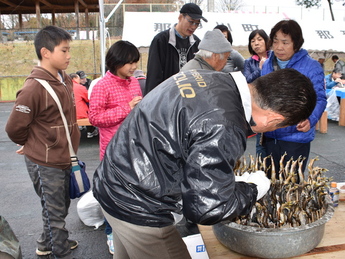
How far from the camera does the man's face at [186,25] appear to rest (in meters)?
2.94

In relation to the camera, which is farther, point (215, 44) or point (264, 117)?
point (215, 44)

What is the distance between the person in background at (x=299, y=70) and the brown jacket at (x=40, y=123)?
1.49 m

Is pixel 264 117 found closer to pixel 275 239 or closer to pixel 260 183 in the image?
pixel 260 183

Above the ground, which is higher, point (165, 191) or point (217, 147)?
point (217, 147)

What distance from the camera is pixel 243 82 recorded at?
1157 millimetres

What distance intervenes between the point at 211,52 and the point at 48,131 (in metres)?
1.35

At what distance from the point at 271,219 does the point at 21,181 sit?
3.80 m

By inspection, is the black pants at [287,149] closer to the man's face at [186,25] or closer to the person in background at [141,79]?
the man's face at [186,25]

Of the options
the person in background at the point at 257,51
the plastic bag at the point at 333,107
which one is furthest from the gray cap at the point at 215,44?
the plastic bag at the point at 333,107

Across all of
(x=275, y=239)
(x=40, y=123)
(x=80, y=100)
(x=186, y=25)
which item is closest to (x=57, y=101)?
(x=40, y=123)

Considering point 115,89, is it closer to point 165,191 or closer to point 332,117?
point 165,191

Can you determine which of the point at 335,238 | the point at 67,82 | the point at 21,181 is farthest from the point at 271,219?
the point at 21,181

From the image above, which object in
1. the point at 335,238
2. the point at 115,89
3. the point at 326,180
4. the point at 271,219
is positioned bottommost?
the point at 335,238

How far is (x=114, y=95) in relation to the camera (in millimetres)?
2480
